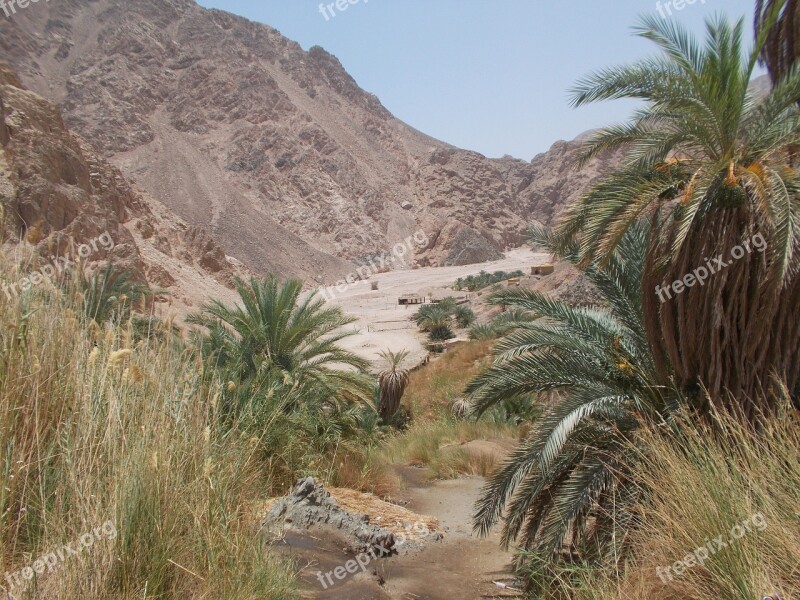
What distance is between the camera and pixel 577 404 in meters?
5.64

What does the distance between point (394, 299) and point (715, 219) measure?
158ft

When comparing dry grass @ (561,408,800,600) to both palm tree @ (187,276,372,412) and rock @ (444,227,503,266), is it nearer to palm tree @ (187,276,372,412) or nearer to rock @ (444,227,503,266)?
palm tree @ (187,276,372,412)

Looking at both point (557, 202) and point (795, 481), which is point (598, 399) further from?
point (557, 202)

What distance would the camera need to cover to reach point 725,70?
536cm

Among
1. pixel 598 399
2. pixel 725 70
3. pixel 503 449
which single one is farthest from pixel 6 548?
pixel 503 449

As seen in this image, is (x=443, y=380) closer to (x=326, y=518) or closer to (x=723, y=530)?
(x=326, y=518)

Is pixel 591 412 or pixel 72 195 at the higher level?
pixel 72 195

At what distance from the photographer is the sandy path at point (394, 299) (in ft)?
106

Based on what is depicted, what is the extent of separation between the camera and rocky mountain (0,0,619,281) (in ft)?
236

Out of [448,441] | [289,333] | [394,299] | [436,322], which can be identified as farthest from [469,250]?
[289,333]

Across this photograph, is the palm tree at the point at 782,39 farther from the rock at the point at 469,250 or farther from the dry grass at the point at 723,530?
the rock at the point at 469,250

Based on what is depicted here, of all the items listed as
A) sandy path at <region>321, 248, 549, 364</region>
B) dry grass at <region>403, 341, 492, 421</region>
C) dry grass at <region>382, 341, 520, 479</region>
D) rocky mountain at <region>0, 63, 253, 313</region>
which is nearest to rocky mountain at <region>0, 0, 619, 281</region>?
sandy path at <region>321, 248, 549, 364</region>

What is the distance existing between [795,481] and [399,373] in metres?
14.1

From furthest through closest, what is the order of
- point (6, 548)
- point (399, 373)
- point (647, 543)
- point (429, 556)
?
point (399, 373), point (429, 556), point (647, 543), point (6, 548)
